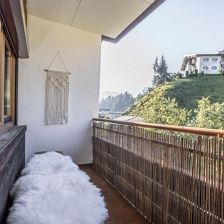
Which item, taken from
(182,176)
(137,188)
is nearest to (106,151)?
(137,188)

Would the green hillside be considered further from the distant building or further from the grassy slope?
the distant building

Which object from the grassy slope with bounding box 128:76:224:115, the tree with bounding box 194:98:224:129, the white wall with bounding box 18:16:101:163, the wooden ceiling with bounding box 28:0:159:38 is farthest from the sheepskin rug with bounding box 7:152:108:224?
the tree with bounding box 194:98:224:129

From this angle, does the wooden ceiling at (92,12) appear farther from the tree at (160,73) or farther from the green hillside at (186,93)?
the tree at (160,73)

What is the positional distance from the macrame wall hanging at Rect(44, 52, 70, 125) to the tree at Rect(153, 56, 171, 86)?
6741 millimetres

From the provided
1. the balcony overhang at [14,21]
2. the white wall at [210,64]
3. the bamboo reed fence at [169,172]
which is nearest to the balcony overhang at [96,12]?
the balcony overhang at [14,21]

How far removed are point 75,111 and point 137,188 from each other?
235 centimetres

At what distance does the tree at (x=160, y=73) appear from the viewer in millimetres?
10876

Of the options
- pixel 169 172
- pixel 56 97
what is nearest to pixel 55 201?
pixel 169 172

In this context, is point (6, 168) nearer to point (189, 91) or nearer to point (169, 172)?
point (169, 172)

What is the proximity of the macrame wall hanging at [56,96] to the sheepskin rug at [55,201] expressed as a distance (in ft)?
5.92

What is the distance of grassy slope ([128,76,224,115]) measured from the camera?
918 cm

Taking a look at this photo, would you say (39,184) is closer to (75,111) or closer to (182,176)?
(182,176)

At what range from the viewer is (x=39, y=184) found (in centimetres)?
217

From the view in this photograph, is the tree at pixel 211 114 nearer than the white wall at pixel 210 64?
Yes
